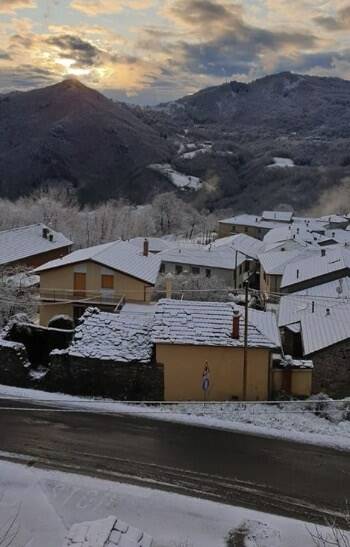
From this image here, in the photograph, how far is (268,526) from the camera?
13617 mm

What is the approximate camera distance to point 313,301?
33.2 metres

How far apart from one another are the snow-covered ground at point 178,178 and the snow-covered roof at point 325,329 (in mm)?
133173

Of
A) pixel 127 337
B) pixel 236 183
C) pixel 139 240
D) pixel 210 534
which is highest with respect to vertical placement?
pixel 236 183

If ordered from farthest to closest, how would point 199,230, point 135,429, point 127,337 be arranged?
point 199,230, point 127,337, point 135,429

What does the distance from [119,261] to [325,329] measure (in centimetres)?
1613

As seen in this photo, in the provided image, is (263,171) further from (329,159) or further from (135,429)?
(135,429)

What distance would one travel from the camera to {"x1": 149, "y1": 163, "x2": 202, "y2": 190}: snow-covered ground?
16300 cm

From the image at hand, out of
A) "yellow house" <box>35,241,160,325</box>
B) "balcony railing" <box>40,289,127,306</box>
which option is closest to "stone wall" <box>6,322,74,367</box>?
"yellow house" <box>35,241,160,325</box>

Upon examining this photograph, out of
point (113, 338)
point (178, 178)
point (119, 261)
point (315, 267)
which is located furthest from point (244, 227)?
point (113, 338)

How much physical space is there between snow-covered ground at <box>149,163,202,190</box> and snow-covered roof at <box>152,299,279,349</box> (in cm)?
13627

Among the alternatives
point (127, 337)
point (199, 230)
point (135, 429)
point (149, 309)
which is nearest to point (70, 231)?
point (199, 230)

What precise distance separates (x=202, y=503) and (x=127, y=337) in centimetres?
1063

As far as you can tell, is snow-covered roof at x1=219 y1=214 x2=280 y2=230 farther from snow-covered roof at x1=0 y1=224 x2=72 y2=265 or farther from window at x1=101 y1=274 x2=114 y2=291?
window at x1=101 y1=274 x2=114 y2=291

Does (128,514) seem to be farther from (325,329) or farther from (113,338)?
(325,329)
